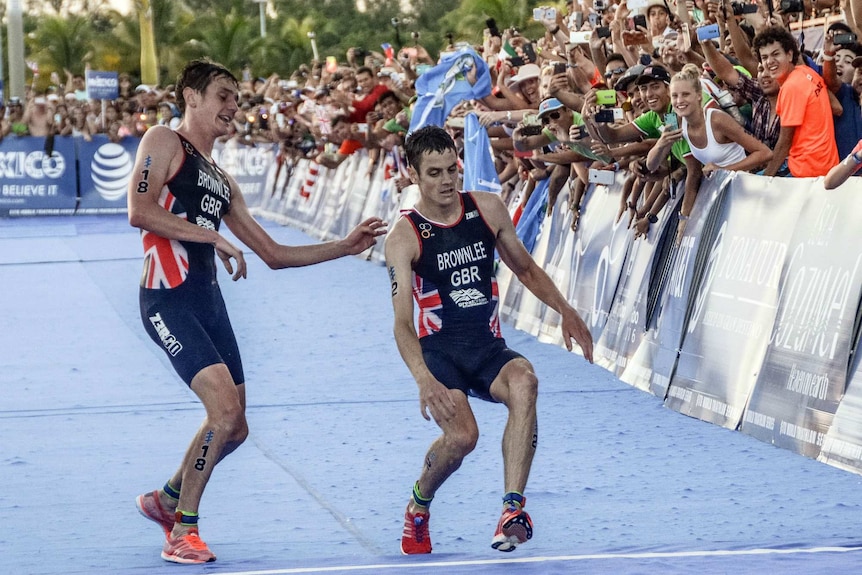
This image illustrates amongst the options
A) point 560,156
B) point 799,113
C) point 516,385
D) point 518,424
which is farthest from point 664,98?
point 518,424

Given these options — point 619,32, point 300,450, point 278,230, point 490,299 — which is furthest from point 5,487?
point 278,230

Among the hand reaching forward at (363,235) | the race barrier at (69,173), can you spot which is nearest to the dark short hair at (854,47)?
the hand reaching forward at (363,235)

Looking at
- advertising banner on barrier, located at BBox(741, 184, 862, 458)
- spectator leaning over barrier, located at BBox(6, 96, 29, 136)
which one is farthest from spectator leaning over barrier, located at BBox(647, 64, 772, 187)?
spectator leaning over barrier, located at BBox(6, 96, 29, 136)

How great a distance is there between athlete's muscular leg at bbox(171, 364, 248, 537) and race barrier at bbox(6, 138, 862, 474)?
3.39 metres

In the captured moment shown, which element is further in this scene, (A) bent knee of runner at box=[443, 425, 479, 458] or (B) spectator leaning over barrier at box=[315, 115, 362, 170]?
(B) spectator leaning over barrier at box=[315, 115, 362, 170]

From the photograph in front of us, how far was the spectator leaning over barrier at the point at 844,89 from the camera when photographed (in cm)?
949

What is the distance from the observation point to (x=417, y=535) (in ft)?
20.1

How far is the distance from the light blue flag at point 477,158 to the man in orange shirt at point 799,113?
454cm

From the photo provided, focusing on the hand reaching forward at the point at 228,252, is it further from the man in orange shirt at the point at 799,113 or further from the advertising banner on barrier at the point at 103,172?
the advertising banner on barrier at the point at 103,172

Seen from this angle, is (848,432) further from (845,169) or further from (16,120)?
(16,120)

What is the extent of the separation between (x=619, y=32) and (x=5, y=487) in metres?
6.71

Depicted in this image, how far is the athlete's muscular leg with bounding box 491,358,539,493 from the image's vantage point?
19.2 feet

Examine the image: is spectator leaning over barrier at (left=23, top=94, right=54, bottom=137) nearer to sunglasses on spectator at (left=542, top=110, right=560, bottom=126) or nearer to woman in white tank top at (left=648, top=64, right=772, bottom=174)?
sunglasses on spectator at (left=542, top=110, right=560, bottom=126)

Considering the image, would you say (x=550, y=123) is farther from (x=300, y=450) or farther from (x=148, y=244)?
(x=148, y=244)
